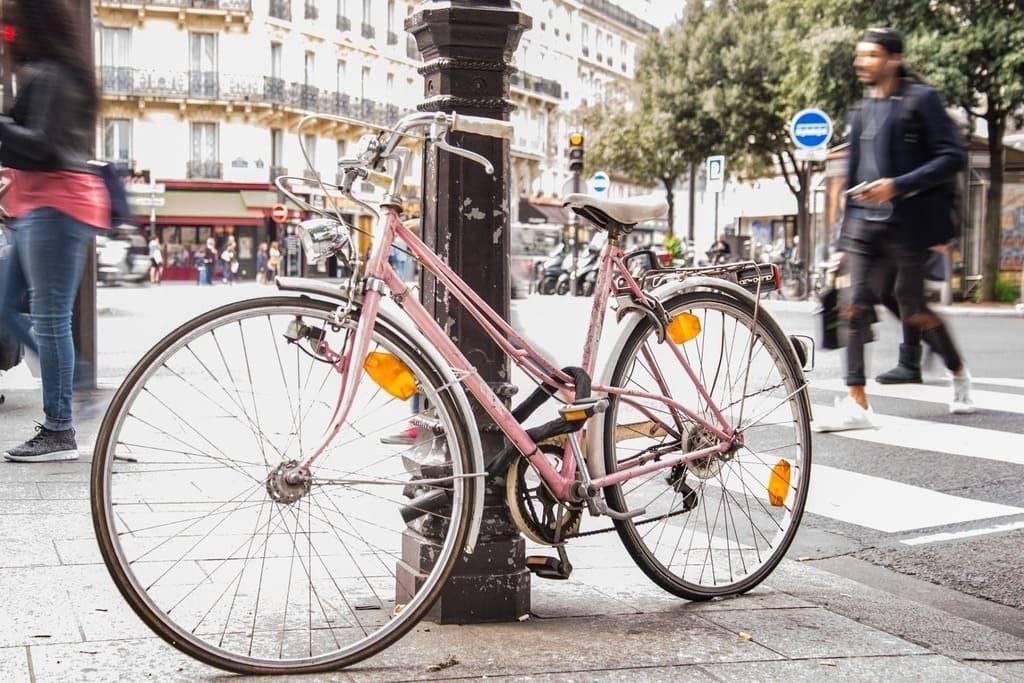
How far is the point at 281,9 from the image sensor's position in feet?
180

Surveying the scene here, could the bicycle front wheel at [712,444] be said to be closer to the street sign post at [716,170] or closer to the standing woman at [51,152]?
the standing woman at [51,152]

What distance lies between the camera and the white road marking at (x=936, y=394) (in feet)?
27.9

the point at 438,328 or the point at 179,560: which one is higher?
the point at 438,328

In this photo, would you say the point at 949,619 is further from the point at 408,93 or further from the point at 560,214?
the point at 560,214

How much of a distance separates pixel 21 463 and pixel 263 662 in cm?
314

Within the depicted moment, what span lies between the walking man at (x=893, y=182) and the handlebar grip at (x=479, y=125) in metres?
3.74

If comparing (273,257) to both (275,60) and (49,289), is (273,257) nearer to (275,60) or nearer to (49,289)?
(275,60)

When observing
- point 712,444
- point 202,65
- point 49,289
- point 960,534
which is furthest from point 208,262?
point 712,444

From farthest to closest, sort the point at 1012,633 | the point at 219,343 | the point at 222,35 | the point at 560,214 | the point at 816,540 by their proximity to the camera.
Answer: the point at 560,214 → the point at 222,35 → the point at 816,540 → the point at 1012,633 → the point at 219,343

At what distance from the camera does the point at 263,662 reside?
292cm

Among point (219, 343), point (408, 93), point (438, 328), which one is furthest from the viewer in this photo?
point (408, 93)

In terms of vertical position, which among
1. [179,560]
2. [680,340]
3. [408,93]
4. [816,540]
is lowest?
[816,540]

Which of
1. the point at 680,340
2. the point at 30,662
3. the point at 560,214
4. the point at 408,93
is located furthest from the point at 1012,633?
the point at 560,214

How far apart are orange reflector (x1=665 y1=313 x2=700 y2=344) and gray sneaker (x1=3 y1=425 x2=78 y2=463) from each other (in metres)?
3.09
